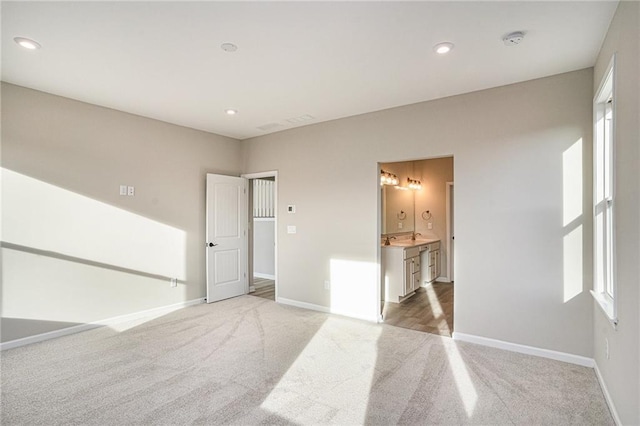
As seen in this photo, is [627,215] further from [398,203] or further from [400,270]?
[398,203]

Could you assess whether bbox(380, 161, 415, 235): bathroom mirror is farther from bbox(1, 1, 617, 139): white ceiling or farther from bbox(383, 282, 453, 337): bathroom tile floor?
bbox(1, 1, 617, 139): white ceiling

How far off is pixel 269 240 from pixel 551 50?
5890mm

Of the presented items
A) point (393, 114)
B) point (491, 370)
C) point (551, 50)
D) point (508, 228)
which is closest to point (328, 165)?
point (393, 114)

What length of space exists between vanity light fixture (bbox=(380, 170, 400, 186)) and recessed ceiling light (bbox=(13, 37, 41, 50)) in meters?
4.47

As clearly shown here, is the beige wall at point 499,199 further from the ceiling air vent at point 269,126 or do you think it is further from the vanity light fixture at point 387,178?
the vanity light fixture at point 387,178

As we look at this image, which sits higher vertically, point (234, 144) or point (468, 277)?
point (234, 144)

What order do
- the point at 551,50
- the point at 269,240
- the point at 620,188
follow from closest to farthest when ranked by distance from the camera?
the point at 620,188, the point at 551,50, the point at 269,240

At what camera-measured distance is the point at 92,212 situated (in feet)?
13.3

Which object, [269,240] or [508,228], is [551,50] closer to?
[508,228]

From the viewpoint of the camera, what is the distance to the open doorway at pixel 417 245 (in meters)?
4.70

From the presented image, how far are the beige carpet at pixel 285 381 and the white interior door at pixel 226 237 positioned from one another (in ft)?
4.81

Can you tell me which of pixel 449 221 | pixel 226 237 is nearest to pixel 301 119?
pixel 226 237

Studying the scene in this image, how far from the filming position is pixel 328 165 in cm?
480

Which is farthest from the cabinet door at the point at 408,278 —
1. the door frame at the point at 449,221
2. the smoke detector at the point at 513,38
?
the smoke detector at the point at 513,38
